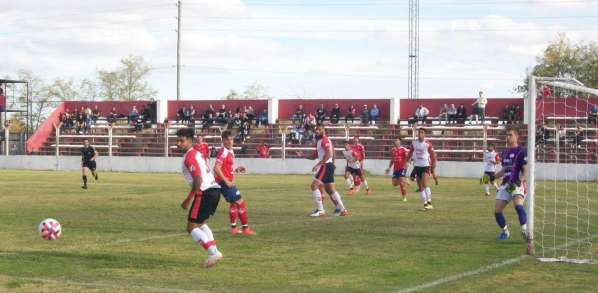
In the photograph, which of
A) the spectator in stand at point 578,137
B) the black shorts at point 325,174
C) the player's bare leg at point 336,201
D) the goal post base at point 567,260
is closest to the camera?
the goal post base at point 567,260

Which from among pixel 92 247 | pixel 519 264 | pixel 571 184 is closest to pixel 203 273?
pixel 92 247

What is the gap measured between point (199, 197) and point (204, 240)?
577mm

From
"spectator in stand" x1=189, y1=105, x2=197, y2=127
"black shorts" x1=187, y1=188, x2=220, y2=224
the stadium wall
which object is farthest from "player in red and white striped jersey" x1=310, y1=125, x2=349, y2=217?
"spectator in stand" x1=189, y1=105, x2=197, y2=127

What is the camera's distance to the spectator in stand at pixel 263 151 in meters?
53.7

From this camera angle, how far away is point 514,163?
1430cm

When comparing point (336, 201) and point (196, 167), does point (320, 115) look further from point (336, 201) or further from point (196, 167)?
point (196, 167)

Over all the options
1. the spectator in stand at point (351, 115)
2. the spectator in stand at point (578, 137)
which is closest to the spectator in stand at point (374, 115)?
the spectator in stand at point (351, 115)

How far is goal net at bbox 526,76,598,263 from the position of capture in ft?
43.8

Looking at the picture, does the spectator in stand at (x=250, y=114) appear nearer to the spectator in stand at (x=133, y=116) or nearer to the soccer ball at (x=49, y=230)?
the spectator in stand at (x=133, y=116)

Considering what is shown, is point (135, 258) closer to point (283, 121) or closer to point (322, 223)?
point (322, 223)

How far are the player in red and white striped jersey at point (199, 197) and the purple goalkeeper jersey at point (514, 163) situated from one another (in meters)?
5.14

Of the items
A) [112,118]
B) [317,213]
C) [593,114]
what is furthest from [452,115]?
[317,213]

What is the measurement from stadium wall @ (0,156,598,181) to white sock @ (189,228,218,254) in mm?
29407

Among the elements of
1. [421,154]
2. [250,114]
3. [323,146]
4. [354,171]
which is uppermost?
[250,114]
